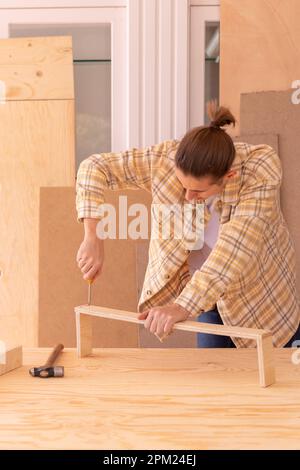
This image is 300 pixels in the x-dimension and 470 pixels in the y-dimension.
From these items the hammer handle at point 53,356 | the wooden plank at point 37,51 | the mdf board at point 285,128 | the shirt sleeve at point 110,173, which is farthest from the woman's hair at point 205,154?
the wooden plank at point 37,51

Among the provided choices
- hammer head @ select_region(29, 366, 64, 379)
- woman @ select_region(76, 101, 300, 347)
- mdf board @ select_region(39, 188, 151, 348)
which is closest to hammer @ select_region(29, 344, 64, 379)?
hammer head @ select_region(29, 366, 64, 379)

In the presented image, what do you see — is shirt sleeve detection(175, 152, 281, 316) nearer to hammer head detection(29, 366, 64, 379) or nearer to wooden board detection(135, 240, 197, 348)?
hammer head detection(29, 366, 64, 379)

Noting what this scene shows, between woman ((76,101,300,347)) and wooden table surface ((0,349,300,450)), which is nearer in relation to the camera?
wooden table surface ((0,349,300,450))

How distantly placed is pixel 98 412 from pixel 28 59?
2290mm

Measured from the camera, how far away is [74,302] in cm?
304

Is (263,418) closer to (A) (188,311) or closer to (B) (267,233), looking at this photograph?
(A) (188,311)

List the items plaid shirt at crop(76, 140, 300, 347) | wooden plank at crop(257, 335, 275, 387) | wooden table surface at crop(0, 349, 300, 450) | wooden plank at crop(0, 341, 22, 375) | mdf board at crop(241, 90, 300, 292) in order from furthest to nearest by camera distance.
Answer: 1. mdf board at crop(241, 90, 300, 292)
2. plaid shirt at crop(76, 140, 300, 347)
3. wooden plank at crop(0, 341, 22, 375)
4. wooden plank at crop(257, 335, 275, 387)
5. wooden table surface at crop(0, 349, 300, 450)

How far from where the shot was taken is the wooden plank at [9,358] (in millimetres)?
1517

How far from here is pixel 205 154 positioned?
172cm

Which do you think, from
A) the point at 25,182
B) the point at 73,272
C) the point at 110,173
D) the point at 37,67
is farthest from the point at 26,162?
the point at 110,173

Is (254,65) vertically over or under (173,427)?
over

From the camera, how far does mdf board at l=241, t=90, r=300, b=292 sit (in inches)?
116

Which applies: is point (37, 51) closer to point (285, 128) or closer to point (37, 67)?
point (37, 67)

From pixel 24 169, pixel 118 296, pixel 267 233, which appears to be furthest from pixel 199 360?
pixel 24 169
